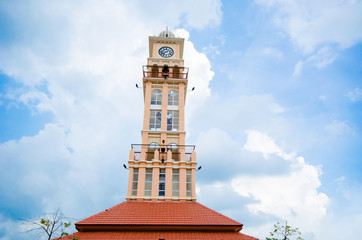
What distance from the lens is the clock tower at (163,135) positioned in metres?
25.2

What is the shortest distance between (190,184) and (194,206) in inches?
108

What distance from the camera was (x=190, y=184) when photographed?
84.1 ft

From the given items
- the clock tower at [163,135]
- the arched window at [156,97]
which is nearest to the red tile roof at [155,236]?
the clock tower at [163,135]

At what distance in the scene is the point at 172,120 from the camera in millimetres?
29922

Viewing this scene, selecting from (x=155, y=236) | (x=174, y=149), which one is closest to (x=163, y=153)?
(x=174, y=149)

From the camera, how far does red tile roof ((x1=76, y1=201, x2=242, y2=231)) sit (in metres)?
19.9

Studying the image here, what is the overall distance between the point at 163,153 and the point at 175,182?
338 centimetres

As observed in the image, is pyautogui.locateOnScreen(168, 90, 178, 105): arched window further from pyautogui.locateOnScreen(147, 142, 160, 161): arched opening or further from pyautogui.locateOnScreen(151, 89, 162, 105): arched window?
pyautogui.locateOnScreen(147, 142, 160, 161): arched opening

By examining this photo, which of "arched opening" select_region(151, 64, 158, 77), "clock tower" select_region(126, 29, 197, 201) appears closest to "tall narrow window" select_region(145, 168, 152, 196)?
"clock tower" select_region(126, 29, 197, 201)

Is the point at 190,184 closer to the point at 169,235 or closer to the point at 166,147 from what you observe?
the point at 166,147

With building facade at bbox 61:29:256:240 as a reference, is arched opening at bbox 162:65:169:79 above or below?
Answer: above

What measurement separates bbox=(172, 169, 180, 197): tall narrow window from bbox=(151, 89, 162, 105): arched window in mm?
8875

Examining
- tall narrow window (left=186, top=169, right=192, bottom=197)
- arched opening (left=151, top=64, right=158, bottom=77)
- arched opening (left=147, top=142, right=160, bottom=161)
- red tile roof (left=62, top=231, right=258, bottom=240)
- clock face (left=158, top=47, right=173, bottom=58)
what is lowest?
red tile roof (left=62, top=231, right=258, bottom=240)

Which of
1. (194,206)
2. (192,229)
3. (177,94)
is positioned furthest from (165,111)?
(192,229)
